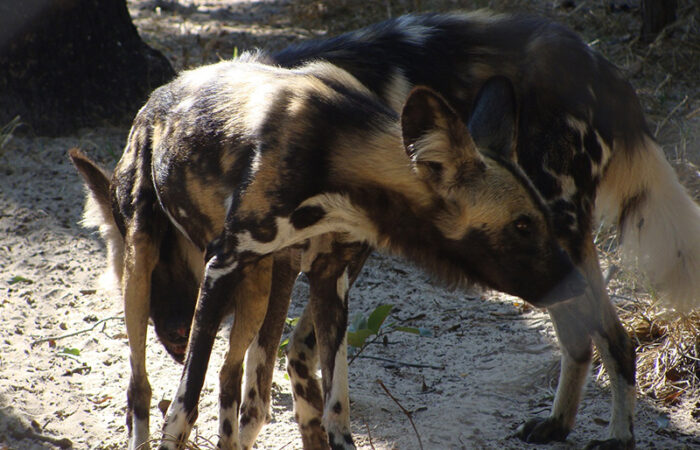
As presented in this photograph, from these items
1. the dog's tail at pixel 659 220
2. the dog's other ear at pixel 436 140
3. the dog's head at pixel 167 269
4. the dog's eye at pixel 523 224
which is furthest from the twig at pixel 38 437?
the dog's tail at pixel 659 220

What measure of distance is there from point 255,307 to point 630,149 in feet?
5.22

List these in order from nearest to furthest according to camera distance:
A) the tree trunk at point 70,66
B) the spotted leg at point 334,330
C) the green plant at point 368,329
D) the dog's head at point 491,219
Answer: the dog's head at point 491,219 < the spotted leg at point 334,330 < the green plant at point 368,329 < the tree trunk at point 70,66

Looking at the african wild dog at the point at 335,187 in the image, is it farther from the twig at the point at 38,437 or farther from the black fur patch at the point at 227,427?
the twig at the point at 38,437

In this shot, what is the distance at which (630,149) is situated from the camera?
3.21 m

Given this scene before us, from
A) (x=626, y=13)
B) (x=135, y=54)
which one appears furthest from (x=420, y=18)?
(x=626, y=13)

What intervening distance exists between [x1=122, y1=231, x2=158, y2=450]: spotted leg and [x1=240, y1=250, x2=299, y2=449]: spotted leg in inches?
14.2

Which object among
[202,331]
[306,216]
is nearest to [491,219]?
[306,216]

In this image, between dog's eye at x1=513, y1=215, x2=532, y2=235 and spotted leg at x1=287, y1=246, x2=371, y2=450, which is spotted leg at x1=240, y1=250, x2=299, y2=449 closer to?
spotted leg at x1=287, y1=246, x2=371, y2=450

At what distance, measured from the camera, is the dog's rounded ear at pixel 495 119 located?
8.43ft

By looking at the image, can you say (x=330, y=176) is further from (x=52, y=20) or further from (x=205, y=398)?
(x=52, y=20)

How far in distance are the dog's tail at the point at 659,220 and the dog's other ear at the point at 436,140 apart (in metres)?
1.14

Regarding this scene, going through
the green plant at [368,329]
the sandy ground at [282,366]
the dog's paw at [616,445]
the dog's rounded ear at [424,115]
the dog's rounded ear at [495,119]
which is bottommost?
the sandy ground at [282,366]

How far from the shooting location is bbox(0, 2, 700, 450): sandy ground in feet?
10.5

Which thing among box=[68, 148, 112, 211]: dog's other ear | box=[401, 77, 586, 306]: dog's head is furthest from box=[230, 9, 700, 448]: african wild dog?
box=[68, 148, 112, 211]: dog's other ear
